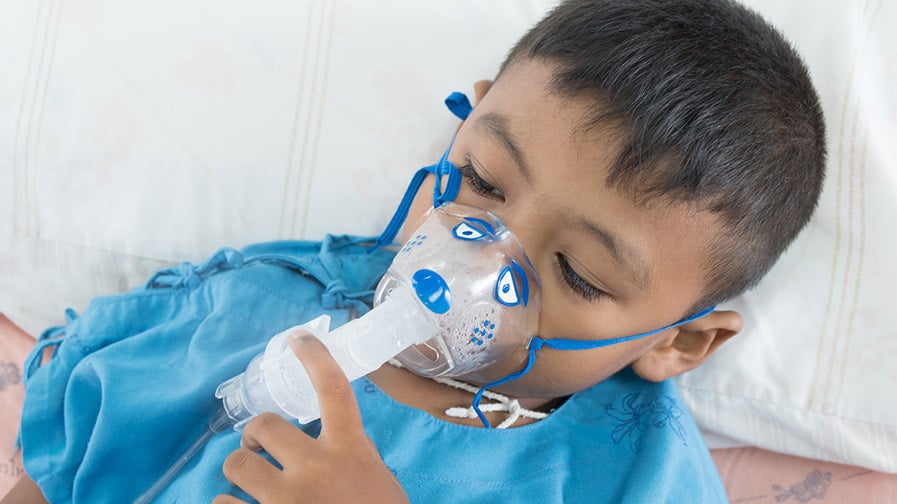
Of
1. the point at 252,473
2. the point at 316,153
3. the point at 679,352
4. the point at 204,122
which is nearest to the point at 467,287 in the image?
the point at 252,473

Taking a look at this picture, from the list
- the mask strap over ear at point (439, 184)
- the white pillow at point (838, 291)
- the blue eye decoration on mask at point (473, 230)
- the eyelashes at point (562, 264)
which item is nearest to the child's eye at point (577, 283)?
the eyelashes at point (562, 264)

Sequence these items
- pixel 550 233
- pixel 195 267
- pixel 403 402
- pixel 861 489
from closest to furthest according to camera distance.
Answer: pixel 550 233, pixel 403 402, pixel 195 267, pixel 861 489

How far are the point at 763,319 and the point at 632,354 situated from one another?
355mm

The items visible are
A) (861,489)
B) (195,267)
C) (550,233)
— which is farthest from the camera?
(861,489)

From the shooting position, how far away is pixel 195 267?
4.92ft

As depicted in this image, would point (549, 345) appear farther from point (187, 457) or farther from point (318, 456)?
point (187, 457)

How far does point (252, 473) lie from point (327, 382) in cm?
17

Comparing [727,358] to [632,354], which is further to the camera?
[727,358]

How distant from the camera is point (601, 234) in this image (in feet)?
3.93

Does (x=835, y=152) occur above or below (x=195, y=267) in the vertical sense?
above

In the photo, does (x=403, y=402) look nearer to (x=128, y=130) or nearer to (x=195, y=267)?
(x=195, y=267)

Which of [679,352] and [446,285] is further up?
[446,285]

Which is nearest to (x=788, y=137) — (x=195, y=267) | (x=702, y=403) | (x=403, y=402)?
(x=702, y=403)

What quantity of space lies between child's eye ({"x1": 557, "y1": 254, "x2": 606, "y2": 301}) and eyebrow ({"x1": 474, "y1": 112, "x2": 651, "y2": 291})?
6cm
